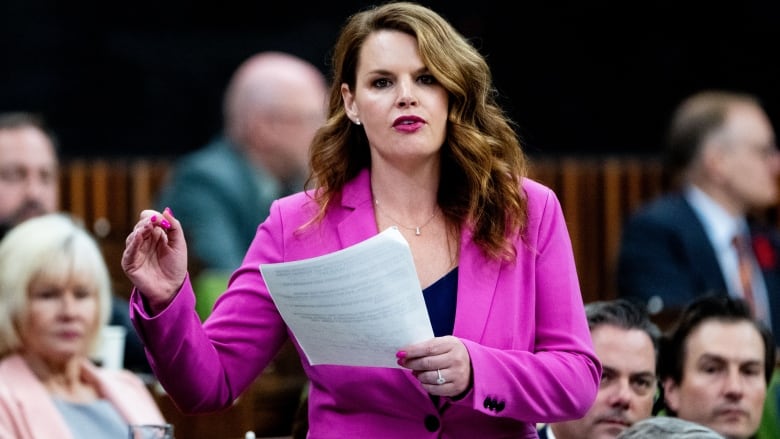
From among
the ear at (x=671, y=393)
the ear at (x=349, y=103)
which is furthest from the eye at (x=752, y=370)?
the ear at (x=349, y=103)

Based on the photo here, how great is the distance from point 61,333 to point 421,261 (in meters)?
1.65

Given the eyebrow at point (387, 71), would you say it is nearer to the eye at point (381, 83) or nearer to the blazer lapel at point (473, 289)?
the eye at point (381, 83)

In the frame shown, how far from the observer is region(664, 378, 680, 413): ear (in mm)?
4016

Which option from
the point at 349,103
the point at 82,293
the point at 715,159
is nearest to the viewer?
the point at 349,103

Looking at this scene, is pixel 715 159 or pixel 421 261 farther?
pixel 715 159

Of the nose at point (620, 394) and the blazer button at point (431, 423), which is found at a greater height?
the blazer button at point (431, 423)

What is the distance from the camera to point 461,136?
2.91 metres

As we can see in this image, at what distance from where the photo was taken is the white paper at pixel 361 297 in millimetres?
2627

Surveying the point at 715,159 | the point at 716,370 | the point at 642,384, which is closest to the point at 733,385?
the point at 716,370

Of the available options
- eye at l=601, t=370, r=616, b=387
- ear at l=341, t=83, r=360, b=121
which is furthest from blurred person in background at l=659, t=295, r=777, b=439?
ear at l=341, t=83, r=360, b=121

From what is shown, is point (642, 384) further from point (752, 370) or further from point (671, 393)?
point (752, 370)

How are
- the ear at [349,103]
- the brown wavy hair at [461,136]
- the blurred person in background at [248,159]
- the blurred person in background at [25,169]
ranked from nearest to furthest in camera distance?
the brown wavy hair at [461,136] < the ear at [349,103] < the blurred person in background at [25,169] < the blurred person in background at [248,159]

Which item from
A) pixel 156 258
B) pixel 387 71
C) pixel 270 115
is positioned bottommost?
pixel 156 258

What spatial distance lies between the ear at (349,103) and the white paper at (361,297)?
0.39 meters
